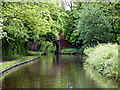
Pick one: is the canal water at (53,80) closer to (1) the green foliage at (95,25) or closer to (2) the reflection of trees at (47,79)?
(2) the reflection of trees at (47,79)

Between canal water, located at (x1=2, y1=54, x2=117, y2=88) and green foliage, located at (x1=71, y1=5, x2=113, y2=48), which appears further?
green foliage, located at (x1=71, y1=5, x2=113, y2=48)

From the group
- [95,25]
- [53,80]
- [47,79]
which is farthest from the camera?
[95,25]

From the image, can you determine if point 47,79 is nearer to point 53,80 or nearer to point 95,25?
point 53,80

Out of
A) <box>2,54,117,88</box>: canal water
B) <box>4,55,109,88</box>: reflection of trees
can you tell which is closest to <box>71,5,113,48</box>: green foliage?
<box>4,55,109,88</box>: reflection of trees

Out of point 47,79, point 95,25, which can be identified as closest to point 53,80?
point 47,79

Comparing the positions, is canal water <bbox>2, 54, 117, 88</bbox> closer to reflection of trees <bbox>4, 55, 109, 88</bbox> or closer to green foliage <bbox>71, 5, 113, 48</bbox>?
reflection of trees <bbox>4, 55, 109, 88</bbox>

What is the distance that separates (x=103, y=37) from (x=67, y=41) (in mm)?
16742

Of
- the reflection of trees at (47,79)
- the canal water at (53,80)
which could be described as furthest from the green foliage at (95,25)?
the canal water at (53,80)

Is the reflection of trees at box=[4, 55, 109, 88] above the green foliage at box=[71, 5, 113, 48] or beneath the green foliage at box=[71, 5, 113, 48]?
beneath

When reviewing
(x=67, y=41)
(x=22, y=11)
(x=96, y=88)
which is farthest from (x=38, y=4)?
(x=67, y=41)

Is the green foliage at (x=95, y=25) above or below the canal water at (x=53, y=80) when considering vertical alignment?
above

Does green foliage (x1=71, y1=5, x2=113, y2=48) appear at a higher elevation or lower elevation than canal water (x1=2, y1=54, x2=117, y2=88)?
higher

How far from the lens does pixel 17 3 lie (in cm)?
2577

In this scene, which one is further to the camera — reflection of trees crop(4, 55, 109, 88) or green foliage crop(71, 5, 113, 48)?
green foliage crop(71, 5, 113, 48)
